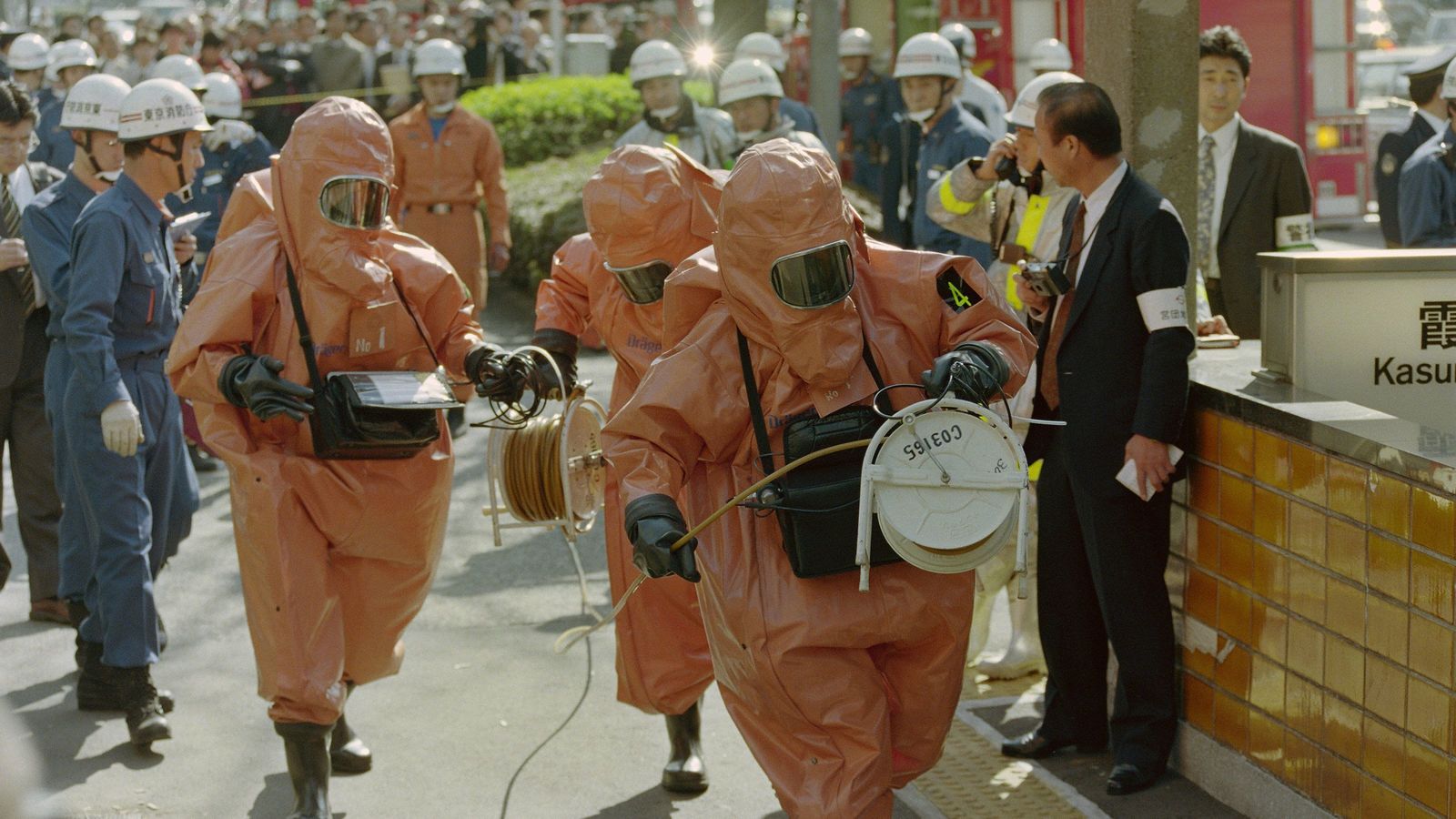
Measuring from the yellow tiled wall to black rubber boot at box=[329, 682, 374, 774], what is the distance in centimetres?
269

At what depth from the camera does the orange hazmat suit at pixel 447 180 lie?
1203 centimetres

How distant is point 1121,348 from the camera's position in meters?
5.14

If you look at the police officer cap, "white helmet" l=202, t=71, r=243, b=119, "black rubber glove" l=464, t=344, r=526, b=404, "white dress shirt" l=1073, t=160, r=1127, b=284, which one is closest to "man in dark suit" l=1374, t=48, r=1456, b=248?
the police officer cap

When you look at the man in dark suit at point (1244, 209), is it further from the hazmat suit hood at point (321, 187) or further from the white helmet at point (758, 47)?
the white helmet at point (758, 47)

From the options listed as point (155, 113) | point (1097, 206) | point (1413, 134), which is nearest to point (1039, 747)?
point (1097, 206)

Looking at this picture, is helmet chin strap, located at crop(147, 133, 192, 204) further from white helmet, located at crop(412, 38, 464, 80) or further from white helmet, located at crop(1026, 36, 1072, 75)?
white helmet, located at crop(1026, 36, 1072, 75)

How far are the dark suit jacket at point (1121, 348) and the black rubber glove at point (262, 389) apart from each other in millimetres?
2247

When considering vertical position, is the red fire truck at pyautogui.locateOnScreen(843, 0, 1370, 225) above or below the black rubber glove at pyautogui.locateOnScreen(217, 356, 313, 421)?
above

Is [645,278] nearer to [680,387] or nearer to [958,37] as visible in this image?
[680,387]

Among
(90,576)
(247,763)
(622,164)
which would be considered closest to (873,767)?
(622,164)

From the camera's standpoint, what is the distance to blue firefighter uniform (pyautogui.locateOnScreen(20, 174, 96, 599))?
6664 mm

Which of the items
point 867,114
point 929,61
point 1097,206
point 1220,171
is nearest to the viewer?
point 1097,206

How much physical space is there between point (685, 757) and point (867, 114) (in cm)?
1077

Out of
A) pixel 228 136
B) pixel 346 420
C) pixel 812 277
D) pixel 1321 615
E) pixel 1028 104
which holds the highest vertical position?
pixel 228 136
